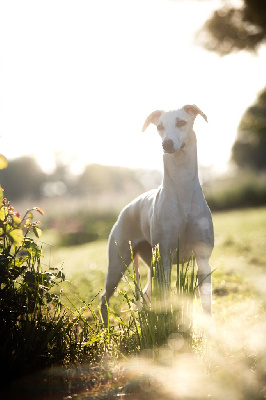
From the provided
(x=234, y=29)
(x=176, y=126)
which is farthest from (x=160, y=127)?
(x=234, y=29)

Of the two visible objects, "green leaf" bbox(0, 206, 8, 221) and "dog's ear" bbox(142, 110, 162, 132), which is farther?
"dog's ear" bbox(142, 110, 162, 132)

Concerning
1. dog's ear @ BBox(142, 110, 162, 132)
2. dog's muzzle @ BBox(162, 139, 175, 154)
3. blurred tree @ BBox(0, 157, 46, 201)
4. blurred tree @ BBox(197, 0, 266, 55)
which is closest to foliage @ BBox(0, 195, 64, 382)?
dog's muzzle @ BBox(162, 139, 175, 154)

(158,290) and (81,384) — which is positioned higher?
(158,290)

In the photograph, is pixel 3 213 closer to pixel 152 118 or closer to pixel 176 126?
pixel 176 126

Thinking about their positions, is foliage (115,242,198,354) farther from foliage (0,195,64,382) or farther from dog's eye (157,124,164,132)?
dog's eye (157,124,164,132)

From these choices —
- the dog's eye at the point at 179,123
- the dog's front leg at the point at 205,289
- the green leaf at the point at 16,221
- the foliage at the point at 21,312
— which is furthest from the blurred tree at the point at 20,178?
the green leaf at the point at 16,221

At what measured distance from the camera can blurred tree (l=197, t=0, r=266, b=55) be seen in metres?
9.05

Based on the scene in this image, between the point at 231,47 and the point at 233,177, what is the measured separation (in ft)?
51.0

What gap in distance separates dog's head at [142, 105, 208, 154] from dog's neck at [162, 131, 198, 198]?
80 mm

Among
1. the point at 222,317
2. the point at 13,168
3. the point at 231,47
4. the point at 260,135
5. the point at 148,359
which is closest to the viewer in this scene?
the point at 148,359

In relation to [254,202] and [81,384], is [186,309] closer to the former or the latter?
[81,384]

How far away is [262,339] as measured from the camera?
10.4ft

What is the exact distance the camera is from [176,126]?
3621 millimetres

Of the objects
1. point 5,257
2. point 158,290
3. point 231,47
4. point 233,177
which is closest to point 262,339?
point 158,290
